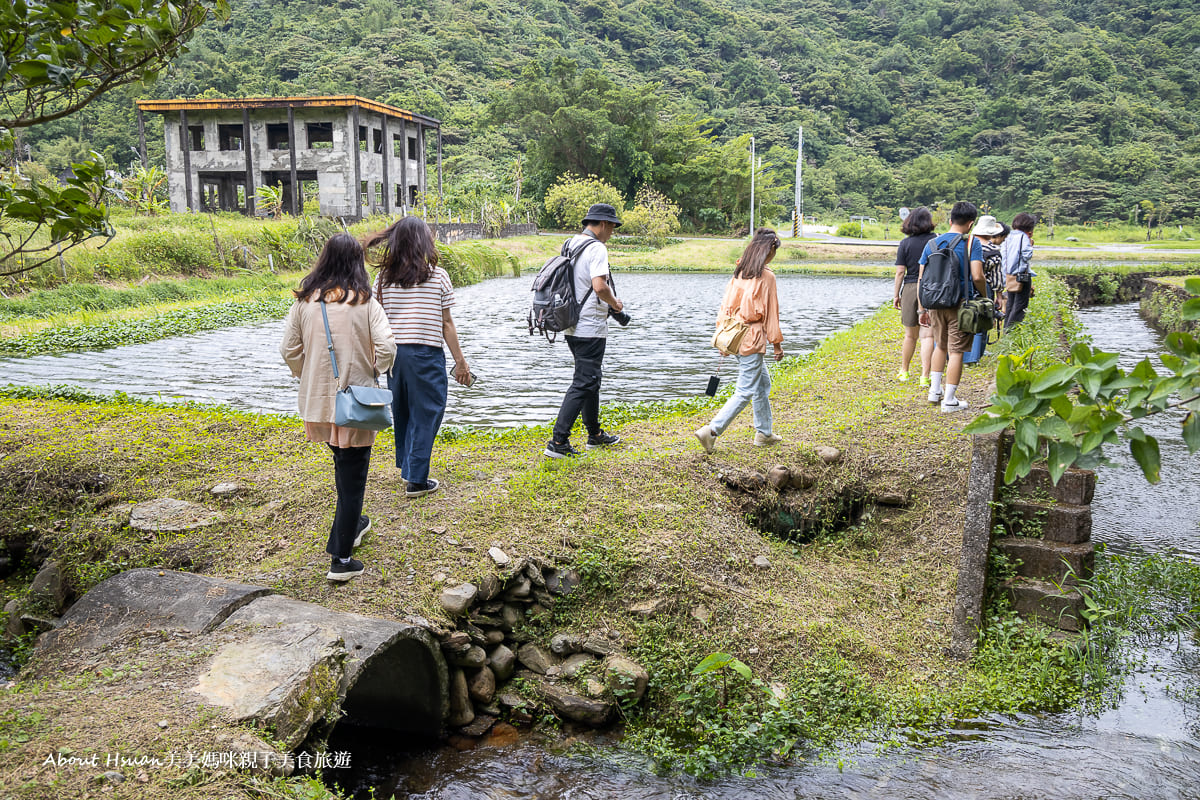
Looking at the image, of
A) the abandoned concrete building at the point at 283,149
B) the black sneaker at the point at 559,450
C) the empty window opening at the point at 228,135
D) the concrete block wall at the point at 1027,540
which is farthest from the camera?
the empty window opening at the point at 228,135

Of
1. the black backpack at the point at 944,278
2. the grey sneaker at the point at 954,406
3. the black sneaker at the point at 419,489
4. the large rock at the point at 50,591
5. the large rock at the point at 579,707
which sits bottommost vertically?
the large rock at the point at 579,707

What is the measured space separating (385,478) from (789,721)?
3.44 metres

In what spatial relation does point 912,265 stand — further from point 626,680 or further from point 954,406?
point 626,680

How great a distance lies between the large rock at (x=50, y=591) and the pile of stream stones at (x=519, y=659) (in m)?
2.60

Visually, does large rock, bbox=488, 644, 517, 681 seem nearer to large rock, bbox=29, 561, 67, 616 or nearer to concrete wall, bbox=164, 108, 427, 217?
large rock, bbox=29, 561, 67, 616

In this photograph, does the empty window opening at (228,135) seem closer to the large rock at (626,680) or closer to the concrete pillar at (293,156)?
the concrete pillar at (293,156)

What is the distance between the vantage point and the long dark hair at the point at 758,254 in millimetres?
6652

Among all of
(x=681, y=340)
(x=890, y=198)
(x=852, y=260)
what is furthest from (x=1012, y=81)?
(x=681, y=340)

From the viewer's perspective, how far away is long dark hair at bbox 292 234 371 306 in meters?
4.78

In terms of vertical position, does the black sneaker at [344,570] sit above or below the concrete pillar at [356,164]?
below

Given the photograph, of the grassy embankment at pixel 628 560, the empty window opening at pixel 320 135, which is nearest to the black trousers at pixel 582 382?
the grassy embankment at pixel 628 560

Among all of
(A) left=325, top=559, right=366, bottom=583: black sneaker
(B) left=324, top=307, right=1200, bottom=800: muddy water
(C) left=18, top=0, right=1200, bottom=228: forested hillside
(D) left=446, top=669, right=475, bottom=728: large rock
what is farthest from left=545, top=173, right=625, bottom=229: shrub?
(B) left=324, top=307, right=1200, bottom=800: muddy water

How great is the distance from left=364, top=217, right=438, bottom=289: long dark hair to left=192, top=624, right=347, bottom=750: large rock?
2.61m

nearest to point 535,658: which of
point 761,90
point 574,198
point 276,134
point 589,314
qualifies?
point 589,314
